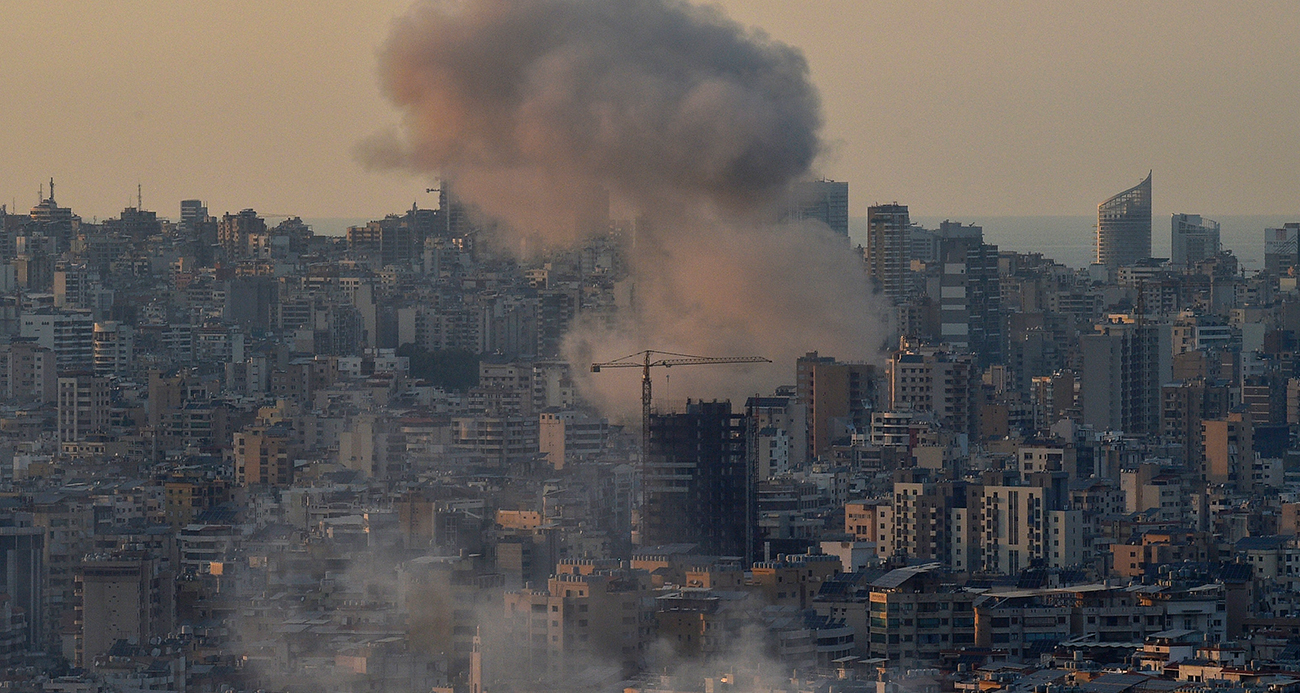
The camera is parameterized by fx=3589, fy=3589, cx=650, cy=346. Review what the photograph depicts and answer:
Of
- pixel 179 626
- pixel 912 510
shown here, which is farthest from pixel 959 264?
pixel 179 626

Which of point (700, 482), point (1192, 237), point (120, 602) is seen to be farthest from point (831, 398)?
point (1192, 237)

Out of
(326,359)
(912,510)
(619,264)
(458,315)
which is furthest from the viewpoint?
(458,315)

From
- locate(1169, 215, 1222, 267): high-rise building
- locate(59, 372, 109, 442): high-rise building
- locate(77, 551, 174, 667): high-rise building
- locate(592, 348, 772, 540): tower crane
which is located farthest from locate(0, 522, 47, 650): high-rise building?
locate(1169, 215, 1222, 267): high-rise building

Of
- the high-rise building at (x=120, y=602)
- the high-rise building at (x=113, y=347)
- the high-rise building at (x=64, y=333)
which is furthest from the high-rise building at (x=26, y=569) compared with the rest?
the high-rise building at (x=64, y=333)

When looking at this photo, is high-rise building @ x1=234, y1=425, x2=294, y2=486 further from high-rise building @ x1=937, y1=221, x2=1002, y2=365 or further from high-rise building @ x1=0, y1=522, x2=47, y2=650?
high-rise building @ x1=937, y1=221, x2=1002, y2=365

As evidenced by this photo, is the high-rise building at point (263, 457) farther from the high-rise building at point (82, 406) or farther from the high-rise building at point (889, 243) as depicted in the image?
the high-rise building at point (889, 243)

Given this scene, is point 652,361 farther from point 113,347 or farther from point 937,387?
point 113,347

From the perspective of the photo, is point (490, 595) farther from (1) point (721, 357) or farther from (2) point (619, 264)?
(2) point (619, 264)
